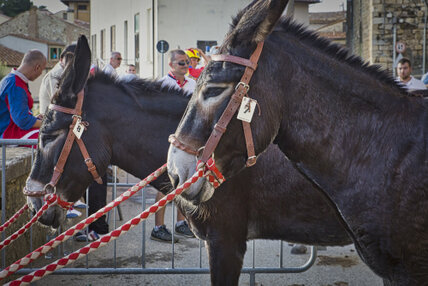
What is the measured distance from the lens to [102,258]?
605cm

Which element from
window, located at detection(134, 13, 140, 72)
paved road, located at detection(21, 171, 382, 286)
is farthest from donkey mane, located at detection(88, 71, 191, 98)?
window, located at detection(134, 13, 140, 72)

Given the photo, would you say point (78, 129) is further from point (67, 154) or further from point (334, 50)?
point (334, 50)

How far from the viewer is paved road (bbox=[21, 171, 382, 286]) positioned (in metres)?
5.30

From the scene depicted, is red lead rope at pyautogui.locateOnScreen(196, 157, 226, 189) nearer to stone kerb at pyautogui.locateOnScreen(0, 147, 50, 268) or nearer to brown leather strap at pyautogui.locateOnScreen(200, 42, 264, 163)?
brown leather strap at pyautogui.locateOnScreen(200, 42, 264, 163)

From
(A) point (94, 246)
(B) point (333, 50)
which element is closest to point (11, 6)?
(A) point (94, 246)

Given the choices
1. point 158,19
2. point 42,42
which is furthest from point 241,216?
point 42,42

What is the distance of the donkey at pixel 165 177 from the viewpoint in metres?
3.58

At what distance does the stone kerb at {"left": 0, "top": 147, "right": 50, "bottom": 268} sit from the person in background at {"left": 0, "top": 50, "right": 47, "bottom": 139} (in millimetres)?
253

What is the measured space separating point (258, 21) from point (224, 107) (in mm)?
439

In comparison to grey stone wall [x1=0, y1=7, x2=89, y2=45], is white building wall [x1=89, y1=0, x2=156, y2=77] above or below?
below

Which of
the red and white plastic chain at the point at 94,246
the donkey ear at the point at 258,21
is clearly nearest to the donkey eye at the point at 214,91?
the donkey ear at the point at 258,21

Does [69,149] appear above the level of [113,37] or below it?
below

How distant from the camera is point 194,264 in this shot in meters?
5.79

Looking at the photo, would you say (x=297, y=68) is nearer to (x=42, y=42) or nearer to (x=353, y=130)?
(x=353, y=130)
